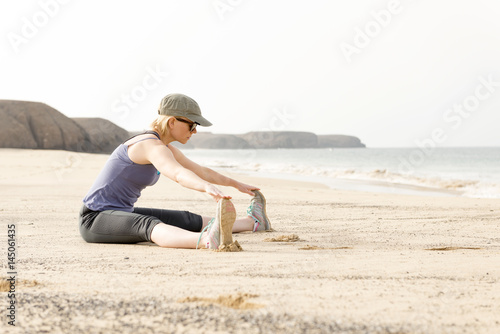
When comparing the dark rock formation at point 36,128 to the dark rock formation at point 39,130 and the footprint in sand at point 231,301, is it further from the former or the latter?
the footprint in sand at point 231,301

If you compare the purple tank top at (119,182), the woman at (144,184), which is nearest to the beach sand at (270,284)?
the woman at (144,184)

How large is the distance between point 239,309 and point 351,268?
111 centimetres

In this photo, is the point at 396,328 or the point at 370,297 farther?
the point at 370,297

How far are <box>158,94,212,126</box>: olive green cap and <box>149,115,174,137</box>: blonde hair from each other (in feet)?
0.18

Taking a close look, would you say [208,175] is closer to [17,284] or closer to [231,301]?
[17,284]

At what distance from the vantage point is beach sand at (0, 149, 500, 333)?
205cm

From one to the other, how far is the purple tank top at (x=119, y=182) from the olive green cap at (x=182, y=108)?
499 mm

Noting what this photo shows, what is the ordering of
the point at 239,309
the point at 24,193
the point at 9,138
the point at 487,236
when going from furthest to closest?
the point at 9,138 → the point at 24,193 → the point at 487,236 → the point at 239,309

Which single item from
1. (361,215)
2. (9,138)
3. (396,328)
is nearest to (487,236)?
(361,215)

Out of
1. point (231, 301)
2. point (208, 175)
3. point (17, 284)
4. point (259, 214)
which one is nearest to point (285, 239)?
point (259, 214)

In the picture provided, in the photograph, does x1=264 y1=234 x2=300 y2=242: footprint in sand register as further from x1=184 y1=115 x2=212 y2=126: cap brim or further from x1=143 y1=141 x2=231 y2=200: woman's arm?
x1=184 y1=115 x2=212 y2=126: cap brim

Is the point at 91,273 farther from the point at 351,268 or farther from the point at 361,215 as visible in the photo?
the point at 361,215

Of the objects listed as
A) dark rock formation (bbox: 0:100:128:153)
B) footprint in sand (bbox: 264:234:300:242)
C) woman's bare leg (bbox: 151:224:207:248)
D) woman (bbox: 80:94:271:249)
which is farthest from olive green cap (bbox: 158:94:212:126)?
dark rock formation (bbox: 0:100:128:153)

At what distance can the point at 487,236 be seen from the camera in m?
4.80
